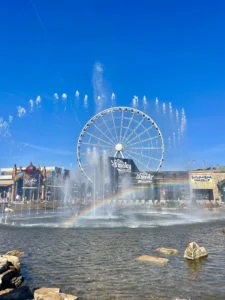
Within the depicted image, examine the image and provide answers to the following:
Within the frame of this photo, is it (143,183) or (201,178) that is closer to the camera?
(143,183)

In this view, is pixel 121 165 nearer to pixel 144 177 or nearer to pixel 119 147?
pixel 119 147

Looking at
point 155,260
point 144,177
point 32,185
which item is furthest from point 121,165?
point 155,260

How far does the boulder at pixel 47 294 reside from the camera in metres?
6.84

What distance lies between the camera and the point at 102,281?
27.9ft

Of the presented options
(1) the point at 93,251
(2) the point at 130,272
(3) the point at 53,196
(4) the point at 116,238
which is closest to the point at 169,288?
(2) the point at 130,272

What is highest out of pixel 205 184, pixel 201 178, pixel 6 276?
pixel 201 178

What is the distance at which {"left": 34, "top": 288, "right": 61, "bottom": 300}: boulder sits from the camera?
6.84 meters

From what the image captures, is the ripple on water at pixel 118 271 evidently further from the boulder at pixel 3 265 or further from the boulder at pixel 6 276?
the boulder at pixel 3 265

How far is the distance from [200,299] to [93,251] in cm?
689

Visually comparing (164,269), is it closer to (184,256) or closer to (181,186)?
(184,256)

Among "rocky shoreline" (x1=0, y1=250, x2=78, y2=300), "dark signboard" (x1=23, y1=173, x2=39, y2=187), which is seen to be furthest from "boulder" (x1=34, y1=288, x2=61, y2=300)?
"dark signboard" (x1=23, y1=173, x2=39, y2=187)

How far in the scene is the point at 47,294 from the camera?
7039 millimetres

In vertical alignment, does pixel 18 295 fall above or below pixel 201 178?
below

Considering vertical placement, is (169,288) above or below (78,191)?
below
